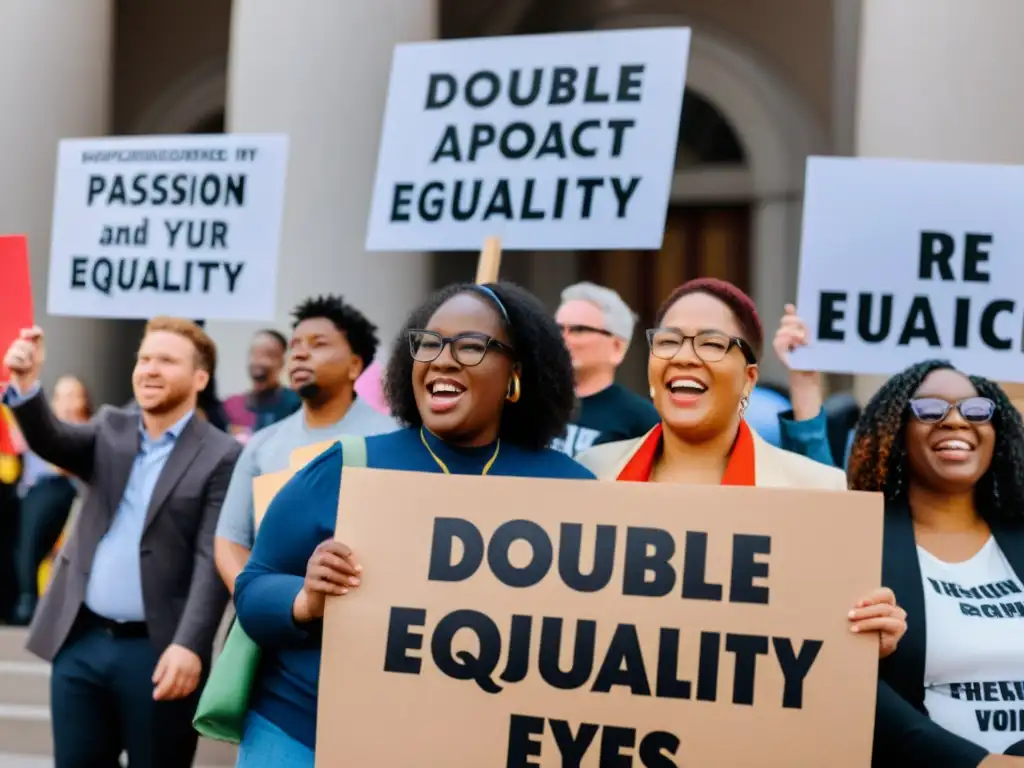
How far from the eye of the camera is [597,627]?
7.97 feet

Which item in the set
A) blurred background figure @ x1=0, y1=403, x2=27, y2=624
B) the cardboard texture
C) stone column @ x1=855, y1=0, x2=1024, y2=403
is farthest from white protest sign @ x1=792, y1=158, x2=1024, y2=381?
blurred background figure @ x1=0, y1=403, x2=27, y2=624

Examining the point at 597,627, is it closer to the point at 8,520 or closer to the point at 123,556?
the point at 123,556

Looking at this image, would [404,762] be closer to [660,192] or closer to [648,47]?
[660,192]

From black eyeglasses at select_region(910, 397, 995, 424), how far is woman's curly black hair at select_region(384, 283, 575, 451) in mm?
787

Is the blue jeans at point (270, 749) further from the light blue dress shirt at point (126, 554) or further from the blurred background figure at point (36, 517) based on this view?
the blurred background figure at point (36, 517)

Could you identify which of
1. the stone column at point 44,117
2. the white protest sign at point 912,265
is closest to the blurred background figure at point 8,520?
the stone column at point 44,117

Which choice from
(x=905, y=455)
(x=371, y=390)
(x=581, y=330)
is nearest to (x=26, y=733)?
(x=371, y=390)

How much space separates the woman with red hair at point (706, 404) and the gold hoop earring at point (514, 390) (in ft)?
0.97

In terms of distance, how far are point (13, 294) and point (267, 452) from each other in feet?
3.03

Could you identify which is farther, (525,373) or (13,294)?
(13,294)

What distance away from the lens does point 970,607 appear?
2.79 m

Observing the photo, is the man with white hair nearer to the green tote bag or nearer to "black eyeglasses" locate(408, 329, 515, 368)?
"black eyeglasses" locate(408, 329, 515, 368)

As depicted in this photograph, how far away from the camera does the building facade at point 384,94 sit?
309 inches

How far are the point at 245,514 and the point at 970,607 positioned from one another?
7.15 feet
